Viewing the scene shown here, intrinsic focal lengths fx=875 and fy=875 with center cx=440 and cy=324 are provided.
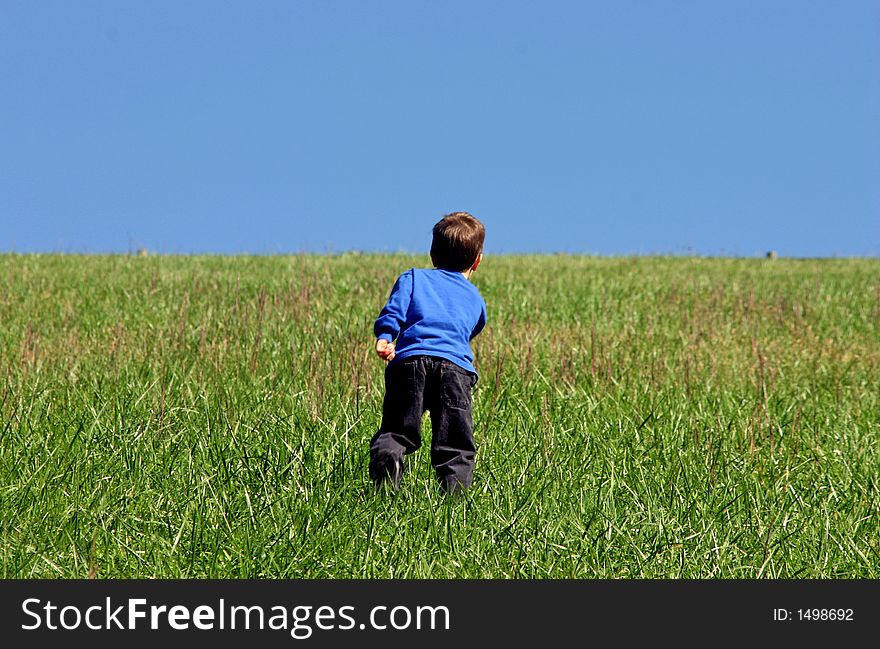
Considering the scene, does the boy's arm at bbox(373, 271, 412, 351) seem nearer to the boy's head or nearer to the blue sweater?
the blue sweater

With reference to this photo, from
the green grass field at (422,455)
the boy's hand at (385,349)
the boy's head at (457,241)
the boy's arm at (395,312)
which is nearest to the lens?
the green grass field at (422,455)

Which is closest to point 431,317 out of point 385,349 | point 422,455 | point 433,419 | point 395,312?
point 395,312

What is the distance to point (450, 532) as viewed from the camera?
3406 millimetres

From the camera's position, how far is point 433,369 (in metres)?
4.00

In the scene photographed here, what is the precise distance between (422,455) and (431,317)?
880 millimetres

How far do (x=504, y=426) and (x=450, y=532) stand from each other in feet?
5.63

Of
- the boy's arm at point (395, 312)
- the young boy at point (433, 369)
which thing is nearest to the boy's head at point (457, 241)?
the young boy at point (433, 369)

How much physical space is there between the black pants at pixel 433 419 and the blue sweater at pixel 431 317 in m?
0.06

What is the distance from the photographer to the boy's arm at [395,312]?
3.96 m

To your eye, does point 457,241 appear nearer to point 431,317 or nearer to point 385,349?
point 431,317

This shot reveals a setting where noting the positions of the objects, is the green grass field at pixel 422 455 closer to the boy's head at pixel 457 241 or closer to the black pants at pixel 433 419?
the black pants at pixel 433 419

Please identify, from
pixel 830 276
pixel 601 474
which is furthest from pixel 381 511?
pixel 830 276

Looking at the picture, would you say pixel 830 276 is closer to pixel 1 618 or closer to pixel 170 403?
pixel 170 403

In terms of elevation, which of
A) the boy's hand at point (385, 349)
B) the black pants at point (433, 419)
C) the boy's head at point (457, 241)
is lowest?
the black pants at point (433, 419)
